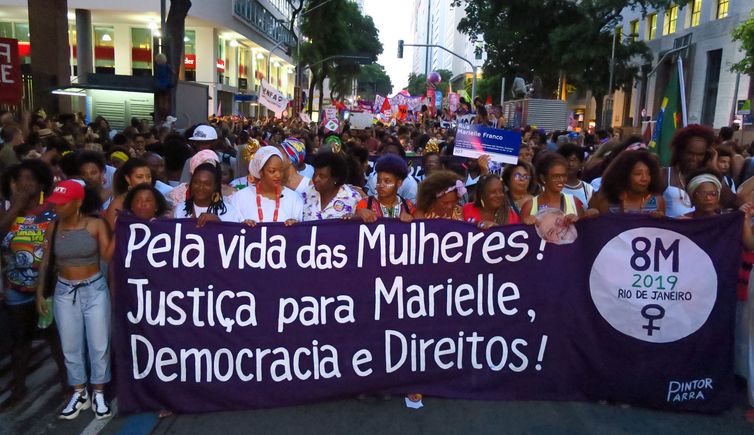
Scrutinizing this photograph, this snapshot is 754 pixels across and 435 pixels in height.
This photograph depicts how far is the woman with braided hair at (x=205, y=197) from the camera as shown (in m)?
4.51

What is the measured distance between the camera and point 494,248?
158 inches

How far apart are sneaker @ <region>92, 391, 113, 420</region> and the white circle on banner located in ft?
10.2

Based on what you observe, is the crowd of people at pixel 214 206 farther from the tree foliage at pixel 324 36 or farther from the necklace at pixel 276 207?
the tree foliage at pixel 324 36

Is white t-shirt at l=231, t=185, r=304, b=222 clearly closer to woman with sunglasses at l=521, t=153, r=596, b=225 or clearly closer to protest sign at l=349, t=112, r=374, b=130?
woman with sunglasses at l=521, t=153, r=596, b=225

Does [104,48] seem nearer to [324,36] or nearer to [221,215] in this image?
[324,36]

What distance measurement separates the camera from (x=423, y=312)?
13.2ft

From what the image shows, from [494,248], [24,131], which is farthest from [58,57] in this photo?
[494,248]

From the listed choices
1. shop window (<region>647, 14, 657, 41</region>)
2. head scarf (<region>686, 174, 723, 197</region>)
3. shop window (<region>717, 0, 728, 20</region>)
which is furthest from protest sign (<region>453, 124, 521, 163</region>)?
shop window (<region>647, 14, 657, 41</region>)

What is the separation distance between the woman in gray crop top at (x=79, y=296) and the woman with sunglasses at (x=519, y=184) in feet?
9.76

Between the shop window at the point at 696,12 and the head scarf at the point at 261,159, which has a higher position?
the shop window at the point at 696,12

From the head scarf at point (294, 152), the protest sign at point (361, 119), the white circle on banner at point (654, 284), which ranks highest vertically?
the protest sign at point (361, 119)

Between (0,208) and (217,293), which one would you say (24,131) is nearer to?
(0,208)

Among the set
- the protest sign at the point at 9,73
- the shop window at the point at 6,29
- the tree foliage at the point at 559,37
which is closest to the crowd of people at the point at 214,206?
the protest sign at the point at 9,73

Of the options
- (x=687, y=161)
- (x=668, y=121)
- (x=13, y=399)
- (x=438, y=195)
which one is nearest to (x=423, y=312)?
(x=438, y=195)
